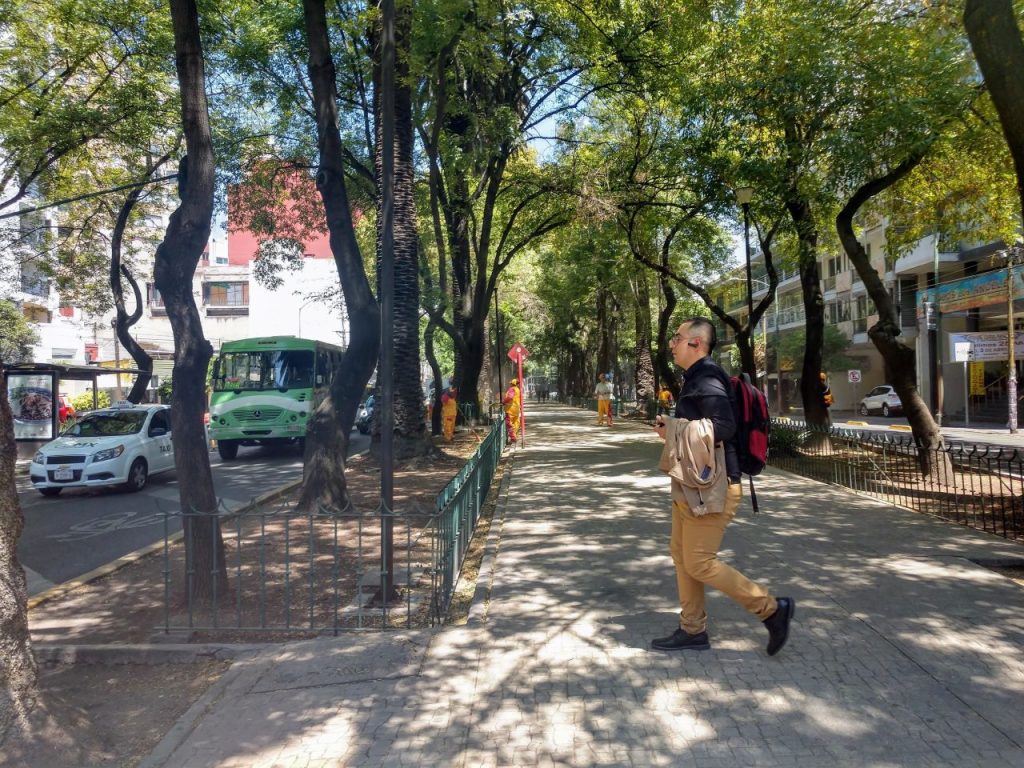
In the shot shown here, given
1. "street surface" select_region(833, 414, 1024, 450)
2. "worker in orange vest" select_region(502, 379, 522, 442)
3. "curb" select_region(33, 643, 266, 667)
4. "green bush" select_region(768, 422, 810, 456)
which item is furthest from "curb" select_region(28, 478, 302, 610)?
"street surface" select_region(833, 414, 1024, 450)

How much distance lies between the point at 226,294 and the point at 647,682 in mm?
50172

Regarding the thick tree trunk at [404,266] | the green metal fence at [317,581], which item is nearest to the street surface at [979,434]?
the thick tree trunk at [404,266]

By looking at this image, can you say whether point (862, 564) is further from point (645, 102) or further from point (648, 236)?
point (648, 236)

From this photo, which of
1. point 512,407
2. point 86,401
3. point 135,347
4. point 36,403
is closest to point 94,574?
point 512,407

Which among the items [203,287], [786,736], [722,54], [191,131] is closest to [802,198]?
[722,54]

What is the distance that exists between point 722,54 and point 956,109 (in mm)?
4116

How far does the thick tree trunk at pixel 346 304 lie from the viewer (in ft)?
29.5

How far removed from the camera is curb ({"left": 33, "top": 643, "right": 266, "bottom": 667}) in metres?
4.99

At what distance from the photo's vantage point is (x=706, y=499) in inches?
167

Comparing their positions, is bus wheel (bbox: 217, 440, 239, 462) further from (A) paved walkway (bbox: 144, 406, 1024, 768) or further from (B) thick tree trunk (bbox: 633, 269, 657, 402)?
(B) thick tree trunk (bbox: 633, 269, 657, 402)

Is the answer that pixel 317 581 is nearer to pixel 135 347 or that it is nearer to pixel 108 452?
pixel 108 452

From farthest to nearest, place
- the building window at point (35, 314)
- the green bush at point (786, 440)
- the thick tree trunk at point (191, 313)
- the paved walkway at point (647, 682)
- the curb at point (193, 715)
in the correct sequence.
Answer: the building window at point (35, 314) → the green bush at point (786, 440) → the thick tree trunk at point (191, 313) → the curb at point (193, 715) → the paved walkway at point (647, 682)

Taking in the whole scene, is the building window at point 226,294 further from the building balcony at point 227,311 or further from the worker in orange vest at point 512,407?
the worker in orange vest at point 512,407

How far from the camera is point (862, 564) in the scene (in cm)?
663
